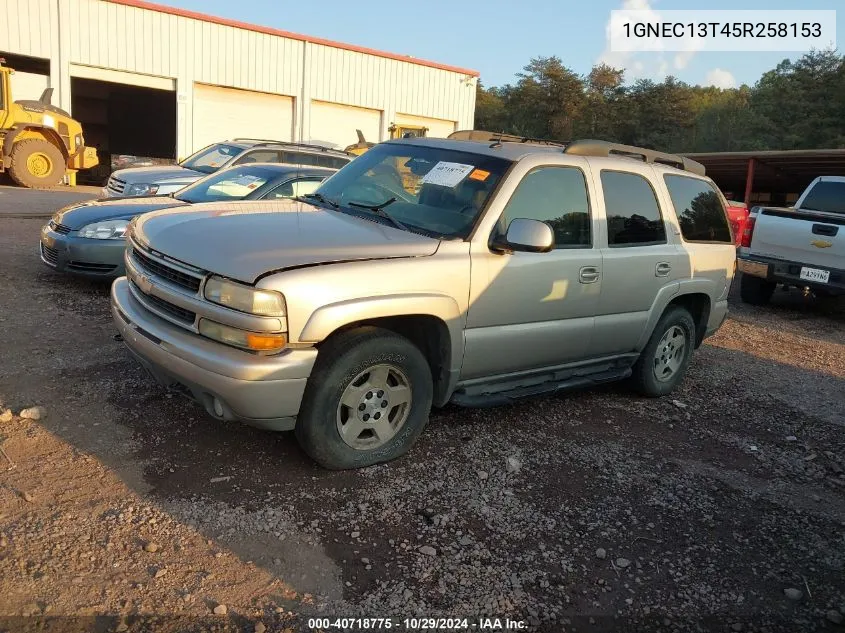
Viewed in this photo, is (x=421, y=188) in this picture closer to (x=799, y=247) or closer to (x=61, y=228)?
(x=61, y=228)

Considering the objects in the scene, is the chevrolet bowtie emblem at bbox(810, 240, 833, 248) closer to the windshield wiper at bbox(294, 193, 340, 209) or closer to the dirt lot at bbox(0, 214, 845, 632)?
the dirt lot at bbox(0, 214, 845, 632)

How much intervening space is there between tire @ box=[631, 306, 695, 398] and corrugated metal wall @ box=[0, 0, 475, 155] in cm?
2016

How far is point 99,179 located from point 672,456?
25345mm

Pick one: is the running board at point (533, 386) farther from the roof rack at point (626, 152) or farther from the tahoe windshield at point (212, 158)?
the tahoe windshield at point (212, 158)

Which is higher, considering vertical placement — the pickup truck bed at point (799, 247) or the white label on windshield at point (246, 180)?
the white label on windshield at point (246, 180)

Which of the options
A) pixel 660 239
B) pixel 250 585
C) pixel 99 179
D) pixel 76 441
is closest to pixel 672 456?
pixel 660 239

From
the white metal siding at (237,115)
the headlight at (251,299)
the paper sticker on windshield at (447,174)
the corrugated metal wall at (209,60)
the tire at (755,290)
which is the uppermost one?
the corrugated metal wall at (209,60)

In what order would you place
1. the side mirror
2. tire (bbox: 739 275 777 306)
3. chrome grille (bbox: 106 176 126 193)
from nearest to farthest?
the side mirror
chrome grille (bbox: 106 176 126 193)
tire (bbox: 739 275 777 306)

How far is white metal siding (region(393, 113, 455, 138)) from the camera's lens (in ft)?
88.2

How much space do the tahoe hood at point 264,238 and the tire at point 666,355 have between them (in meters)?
2.36

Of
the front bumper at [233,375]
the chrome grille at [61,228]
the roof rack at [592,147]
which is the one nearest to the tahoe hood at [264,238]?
the front bumper at [233,375]

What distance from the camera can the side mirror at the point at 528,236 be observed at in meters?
3.91

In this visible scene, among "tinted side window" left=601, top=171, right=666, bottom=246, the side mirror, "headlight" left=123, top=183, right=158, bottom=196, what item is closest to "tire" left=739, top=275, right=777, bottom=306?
"tinted side window" left=601, top=171, right=666, bottom=246

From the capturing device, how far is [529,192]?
14.1 ft
